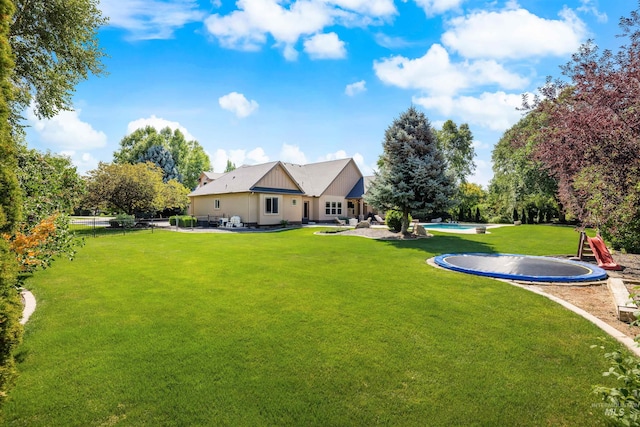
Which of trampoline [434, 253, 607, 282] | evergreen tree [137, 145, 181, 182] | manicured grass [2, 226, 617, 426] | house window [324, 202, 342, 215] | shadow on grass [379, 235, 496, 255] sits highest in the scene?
evergreen tree [137, 145, 181, 182]

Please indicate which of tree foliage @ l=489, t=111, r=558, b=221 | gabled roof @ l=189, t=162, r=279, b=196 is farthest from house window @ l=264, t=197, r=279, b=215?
tree foliage @ l=489, t=111, r=558, b=221

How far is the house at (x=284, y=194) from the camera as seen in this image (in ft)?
86.2

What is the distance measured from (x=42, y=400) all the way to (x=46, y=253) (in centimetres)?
429

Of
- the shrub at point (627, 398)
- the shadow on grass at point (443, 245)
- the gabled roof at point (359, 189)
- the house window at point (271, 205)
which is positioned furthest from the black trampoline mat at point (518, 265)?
the gabled roof at point (359, 189)

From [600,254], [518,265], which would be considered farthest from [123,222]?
[600,254]

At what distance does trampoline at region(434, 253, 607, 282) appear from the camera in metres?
8.69

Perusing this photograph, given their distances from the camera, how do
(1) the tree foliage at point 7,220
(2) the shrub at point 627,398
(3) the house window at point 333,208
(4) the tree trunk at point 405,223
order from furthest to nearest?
(3) the house window at point 333,208
(4) the tree trunk at point 405,223
(1) the tree foliage at point 7,220
(2) the shrub at point 627,398

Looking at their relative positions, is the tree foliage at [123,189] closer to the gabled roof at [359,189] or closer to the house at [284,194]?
the house at [284,194]

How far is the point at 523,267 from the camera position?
1009 centimetres

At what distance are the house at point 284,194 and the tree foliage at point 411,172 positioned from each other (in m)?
10.4

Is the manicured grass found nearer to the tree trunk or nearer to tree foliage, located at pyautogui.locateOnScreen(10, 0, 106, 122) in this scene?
tree foliage, located at pyautogui.locateOnScreen(10, 0, 106, 122)

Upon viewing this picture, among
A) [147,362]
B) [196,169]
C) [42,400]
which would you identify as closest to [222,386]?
[147,362]

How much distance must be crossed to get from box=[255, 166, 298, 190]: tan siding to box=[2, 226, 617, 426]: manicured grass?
18.9 m

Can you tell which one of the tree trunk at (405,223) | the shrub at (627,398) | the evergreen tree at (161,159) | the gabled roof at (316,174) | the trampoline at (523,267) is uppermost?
the evergreen tree at (161,159)
